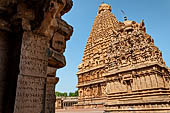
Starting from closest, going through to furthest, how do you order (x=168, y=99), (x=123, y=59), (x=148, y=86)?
(x=168, y=99), (x=148, y=86), (x=123, y=59)

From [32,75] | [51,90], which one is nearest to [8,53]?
[32,75]

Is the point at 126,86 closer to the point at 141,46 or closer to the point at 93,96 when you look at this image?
the point at 141,46

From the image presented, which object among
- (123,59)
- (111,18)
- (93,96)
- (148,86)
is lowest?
(93,96)

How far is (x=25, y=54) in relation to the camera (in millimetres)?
2906

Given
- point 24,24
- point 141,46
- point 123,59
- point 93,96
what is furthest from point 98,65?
point 24,24

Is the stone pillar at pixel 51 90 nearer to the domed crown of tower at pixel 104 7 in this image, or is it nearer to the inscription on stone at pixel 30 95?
the inscription on stone at pixel 30 95

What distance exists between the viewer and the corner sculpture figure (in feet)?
8.86

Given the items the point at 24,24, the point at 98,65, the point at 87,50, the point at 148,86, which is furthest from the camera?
the point at 87,50

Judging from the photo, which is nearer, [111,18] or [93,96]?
[93,96]

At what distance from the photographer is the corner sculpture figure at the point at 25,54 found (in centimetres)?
270

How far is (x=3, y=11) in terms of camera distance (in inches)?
114

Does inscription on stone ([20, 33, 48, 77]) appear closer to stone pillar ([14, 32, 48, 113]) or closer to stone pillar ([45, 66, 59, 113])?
stone pillar ([14, 32, 48, 113])

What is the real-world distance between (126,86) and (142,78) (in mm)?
1978

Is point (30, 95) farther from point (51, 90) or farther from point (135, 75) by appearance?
point (135, 75)
